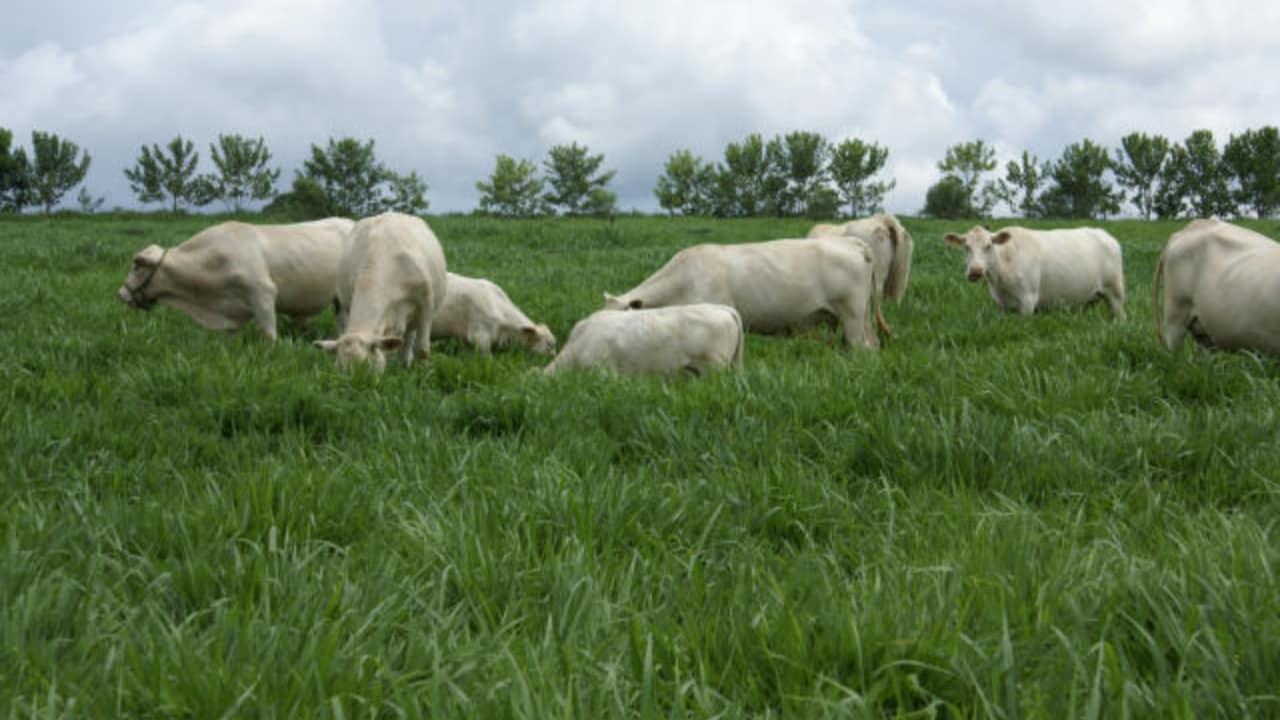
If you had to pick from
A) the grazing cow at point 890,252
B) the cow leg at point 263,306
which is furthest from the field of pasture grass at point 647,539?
the grazing cow at point 890,252

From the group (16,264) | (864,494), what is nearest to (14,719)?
(864,494)

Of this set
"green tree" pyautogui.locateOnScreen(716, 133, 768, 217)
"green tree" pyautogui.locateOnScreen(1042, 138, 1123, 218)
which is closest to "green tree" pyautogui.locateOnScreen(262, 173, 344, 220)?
"green tree" pyautogui.locateOnScreen(716, 133, 768, 217)

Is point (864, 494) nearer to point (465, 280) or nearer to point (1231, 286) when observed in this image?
point (1231, 286)

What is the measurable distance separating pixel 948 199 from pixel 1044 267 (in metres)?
86.0

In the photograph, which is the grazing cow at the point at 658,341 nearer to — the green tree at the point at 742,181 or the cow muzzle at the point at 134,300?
the cow muzzle at the point at 134,300

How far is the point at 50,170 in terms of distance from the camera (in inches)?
3337

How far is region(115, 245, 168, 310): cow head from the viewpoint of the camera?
8.45m

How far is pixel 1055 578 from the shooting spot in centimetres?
239

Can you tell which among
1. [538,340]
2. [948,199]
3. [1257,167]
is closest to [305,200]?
[948,199]

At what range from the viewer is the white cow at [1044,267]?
10078 millimetres

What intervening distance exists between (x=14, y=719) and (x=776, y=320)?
7234 mm

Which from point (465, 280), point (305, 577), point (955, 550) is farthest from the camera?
point (465, 280)

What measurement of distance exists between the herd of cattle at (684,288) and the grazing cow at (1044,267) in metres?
0.02

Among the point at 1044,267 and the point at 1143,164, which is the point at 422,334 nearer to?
the point at 1044,267
